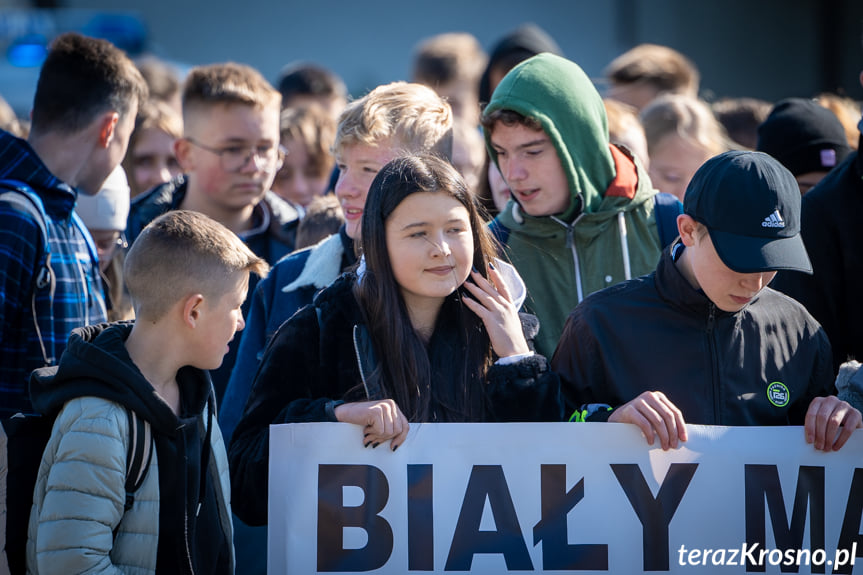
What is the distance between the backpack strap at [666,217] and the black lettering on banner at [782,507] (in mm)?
1072

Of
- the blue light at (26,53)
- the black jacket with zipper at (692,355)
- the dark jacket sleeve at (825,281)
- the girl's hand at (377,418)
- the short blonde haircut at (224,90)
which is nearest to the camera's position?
the girl's hand at (377,418)

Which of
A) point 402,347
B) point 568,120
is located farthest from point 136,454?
point 568,120

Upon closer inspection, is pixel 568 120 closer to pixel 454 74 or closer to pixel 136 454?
pixel 136 454

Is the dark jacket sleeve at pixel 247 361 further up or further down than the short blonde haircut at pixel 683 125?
further down

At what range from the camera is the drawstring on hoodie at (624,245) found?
151 inches

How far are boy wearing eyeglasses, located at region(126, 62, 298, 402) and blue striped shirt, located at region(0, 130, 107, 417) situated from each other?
1.14 meters

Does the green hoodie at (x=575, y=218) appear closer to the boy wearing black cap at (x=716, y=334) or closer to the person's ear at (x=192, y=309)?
the boy wearing black cap at (x=716, y=334)

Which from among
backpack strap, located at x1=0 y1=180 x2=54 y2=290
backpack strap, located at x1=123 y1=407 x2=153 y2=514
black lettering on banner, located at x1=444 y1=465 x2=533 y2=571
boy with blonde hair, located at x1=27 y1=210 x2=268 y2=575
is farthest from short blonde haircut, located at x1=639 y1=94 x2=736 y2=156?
backpack strap, located at x1=123 y1=407 x2=153 y2=514

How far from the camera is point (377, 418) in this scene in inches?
116

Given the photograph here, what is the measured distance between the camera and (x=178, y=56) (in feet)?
61.3

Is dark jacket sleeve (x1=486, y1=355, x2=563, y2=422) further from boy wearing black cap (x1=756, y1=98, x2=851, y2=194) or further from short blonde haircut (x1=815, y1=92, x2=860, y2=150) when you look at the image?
short blonde haircut (x1=815, y1=92, x2=860, y2=150)

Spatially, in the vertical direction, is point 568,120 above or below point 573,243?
above

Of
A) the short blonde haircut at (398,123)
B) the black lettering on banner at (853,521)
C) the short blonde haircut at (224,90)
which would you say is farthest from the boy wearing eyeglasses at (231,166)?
the black lettering on banner at (853,521)

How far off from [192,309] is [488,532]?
1.12 meters
